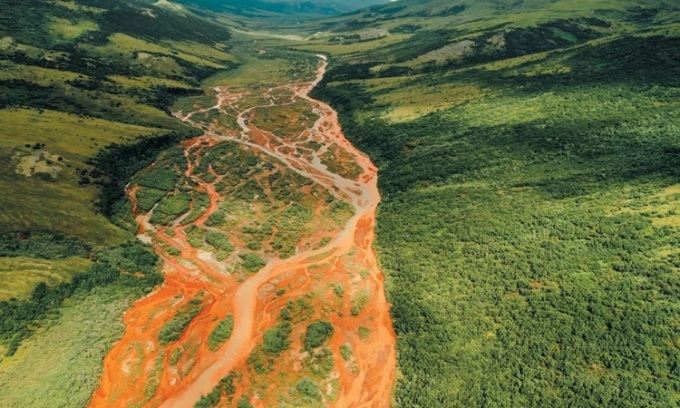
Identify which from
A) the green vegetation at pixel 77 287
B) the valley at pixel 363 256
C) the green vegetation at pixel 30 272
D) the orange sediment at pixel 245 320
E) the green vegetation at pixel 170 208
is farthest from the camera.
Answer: the green vegetation at pixel 170 208

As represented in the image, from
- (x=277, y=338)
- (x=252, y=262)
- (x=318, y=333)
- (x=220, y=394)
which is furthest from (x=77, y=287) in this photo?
(x=318, y=333)

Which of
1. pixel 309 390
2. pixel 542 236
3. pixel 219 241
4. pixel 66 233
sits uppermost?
pixel 542 236

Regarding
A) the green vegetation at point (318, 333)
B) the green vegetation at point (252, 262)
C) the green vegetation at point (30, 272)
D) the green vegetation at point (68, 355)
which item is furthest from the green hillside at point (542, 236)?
the green vegetation at point (30, 272)

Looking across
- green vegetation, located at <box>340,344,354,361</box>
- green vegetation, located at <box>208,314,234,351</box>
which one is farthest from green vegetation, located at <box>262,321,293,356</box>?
green vegetation, located at <box>340,344,354,361</box>

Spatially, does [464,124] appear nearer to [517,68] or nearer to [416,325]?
[517,68]

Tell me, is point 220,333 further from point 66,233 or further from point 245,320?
point 66,233

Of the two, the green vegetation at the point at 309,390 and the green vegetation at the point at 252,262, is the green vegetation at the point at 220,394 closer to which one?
the green vegetation at the point at 309,390
